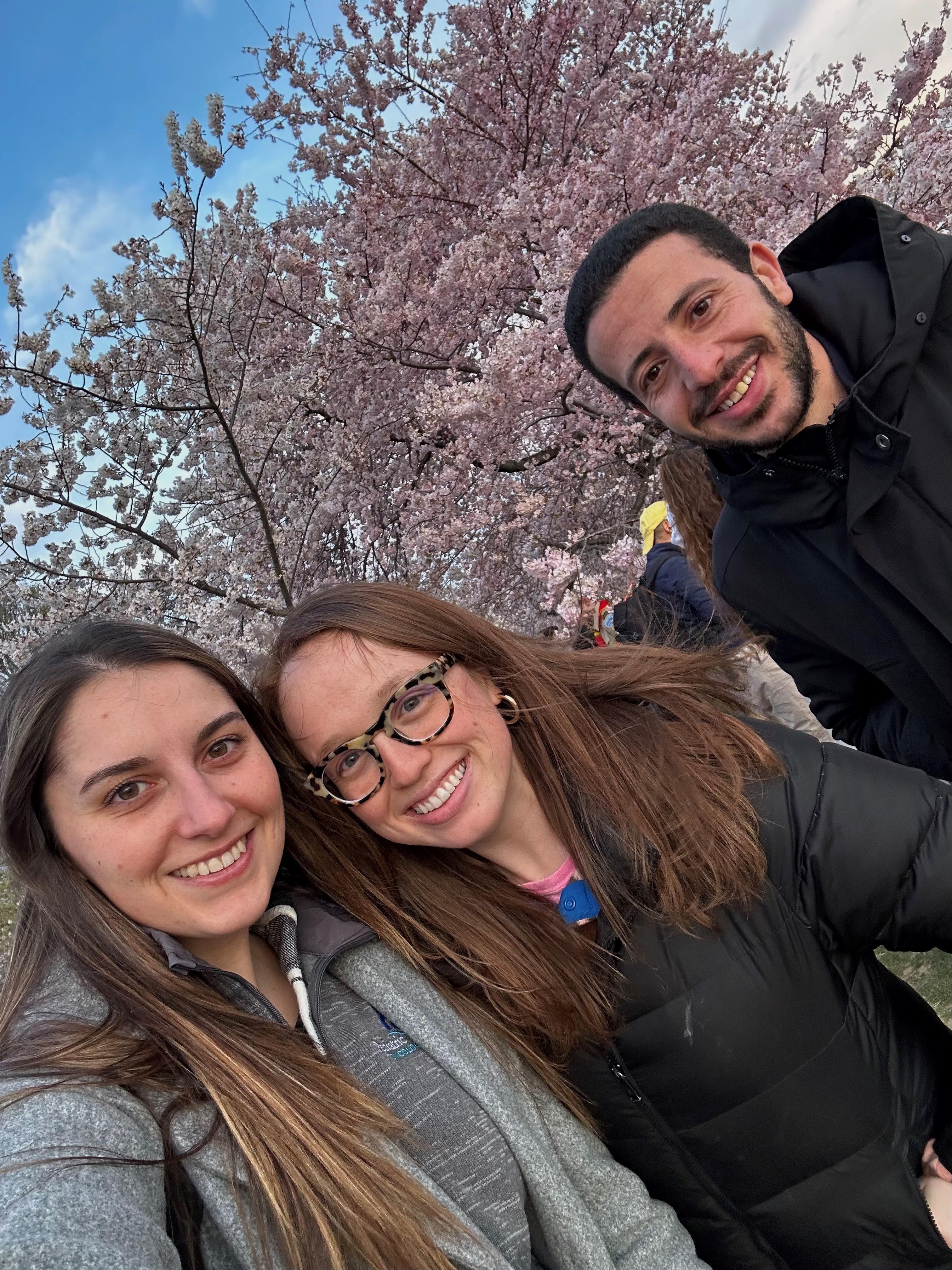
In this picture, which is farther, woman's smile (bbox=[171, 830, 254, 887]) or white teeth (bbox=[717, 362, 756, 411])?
white teeth (bbox=[717, 362, 756, 411])

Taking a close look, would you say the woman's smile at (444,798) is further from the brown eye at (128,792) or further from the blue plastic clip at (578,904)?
the brown eye at (128,792)

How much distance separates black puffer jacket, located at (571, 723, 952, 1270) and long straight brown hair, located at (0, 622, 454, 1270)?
482 mm

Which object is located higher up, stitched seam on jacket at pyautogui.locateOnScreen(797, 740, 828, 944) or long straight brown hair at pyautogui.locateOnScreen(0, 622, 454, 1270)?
long straight brown hair at pyautogui.locateOnScreen(0, 622, 454, 1270)

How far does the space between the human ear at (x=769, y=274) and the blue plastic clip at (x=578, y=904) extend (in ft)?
5.11

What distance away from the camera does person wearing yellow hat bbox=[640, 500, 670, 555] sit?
3.38m

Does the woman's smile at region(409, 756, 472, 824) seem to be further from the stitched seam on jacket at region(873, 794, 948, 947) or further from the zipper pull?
the stitched seam on jacket at region(873, 794, 948, 947)

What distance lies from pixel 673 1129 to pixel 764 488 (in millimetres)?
1480

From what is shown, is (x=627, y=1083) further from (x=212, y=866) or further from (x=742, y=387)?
(x=742, y=387)

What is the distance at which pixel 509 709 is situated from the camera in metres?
1.72

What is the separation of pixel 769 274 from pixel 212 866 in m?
1.97

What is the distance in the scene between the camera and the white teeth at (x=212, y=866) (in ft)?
4.35

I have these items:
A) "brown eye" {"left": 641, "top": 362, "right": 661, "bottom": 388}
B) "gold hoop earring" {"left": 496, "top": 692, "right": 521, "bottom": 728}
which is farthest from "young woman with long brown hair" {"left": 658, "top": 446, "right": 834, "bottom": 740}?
"gold hoop earring" {"left": 496, "top": 692, "right": 521, "bottom": 728}

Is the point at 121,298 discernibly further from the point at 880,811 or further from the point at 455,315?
the point at 880,811

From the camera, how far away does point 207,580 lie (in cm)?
462
